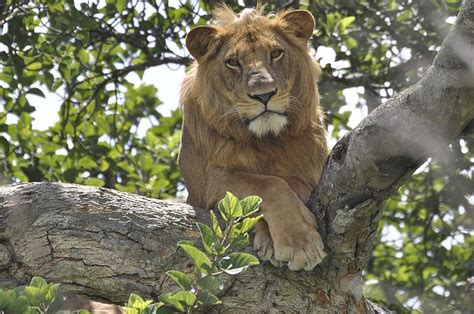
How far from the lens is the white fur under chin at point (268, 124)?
5.78 meters

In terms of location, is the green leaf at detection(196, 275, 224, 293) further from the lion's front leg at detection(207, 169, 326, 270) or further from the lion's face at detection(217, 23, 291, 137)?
the lion's face at detection(217, 23, 291, 137)

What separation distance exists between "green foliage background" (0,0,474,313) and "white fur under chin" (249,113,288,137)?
195 cm

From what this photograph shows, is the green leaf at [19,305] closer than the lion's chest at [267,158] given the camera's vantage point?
Yes

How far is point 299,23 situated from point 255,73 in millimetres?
786

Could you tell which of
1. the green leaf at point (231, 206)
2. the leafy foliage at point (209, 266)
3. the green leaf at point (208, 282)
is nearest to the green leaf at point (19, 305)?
the leafy foliage at point (209, 266)

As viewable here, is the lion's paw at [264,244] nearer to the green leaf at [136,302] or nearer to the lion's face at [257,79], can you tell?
the lion's face at [257,79]

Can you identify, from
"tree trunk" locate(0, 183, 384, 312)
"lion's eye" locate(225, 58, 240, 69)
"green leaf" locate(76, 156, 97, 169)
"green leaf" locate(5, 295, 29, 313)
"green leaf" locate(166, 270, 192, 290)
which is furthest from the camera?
"green leaf" locate(76, 156, 97, 169)

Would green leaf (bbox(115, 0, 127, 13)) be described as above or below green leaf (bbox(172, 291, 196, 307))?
above

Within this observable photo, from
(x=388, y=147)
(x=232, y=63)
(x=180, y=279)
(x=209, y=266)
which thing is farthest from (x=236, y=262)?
(x=232, y=63)

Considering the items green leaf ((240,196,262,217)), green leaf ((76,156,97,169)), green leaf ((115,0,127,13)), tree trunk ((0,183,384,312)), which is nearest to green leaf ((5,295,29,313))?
green leaf ((240,196,262,217))

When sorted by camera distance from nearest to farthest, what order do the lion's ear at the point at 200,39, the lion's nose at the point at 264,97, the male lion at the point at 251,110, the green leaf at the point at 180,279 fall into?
the green leaf at the point at 180,279 → the lion's nose at the point at 264,97 → the male lion at the point at 251,110 → the lion's ear at the point at 200,39

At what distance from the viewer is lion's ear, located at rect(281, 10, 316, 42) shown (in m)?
6.29

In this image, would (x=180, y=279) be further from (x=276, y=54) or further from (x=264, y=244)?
(x=276, y=54)

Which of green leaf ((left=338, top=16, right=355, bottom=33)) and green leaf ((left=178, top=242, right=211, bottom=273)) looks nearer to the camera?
green leaf ((left=178, top=242, right=211, bottom=273))
